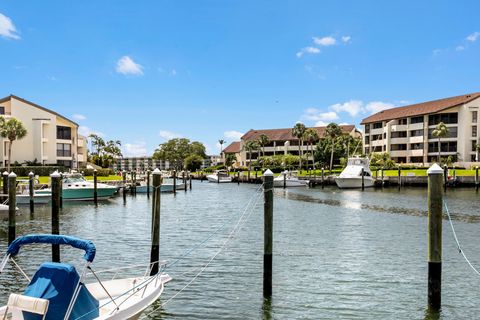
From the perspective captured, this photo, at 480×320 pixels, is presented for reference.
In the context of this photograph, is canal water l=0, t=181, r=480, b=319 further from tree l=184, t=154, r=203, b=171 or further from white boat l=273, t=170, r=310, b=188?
tree l=184, t=154, r=203, b=171

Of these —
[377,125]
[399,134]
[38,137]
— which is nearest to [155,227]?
[38,137]

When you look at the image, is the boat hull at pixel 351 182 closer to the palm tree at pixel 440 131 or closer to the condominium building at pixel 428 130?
the palm tree at pixel 440 131

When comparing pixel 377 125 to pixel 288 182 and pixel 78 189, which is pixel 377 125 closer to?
pixel 288 182

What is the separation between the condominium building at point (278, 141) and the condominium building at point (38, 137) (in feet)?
197

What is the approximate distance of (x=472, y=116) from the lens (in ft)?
317

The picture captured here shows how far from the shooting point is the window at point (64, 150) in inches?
3319

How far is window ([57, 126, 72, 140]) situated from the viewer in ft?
279

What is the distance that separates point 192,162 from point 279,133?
3420 centimetres

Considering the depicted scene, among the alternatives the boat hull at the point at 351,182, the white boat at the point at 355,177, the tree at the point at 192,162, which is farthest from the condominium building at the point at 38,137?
the tree at the point at 192,162

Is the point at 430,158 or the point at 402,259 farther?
the point at 430,158

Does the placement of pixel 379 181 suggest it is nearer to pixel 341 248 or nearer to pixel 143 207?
pixel 143 207

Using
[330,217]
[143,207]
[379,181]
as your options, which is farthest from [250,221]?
[379,181]

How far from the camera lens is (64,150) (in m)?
85.2

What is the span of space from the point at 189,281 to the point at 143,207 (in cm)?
2848
